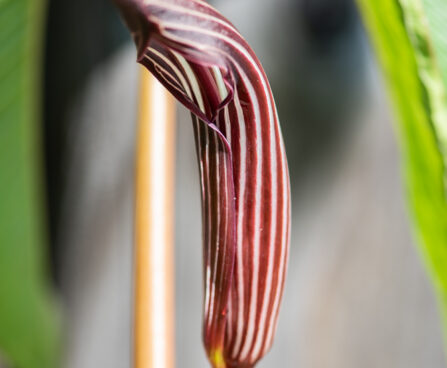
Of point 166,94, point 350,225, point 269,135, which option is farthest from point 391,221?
point 269,135

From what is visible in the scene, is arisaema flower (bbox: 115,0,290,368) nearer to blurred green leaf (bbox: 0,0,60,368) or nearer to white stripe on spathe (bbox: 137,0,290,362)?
white stripe on spathe (bbox: 137,0,290,362)

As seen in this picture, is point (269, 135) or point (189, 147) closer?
point (269, 135)

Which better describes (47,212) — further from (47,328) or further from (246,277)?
(246,277)

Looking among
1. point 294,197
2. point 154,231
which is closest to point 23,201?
point 154,231

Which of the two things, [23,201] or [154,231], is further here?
[23,201]

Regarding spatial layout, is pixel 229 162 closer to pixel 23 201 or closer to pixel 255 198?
pixel 255 198

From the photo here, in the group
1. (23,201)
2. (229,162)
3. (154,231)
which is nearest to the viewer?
(229,162)

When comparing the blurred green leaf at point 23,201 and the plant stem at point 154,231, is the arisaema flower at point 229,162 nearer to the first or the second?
the plant stem at point 154,231
